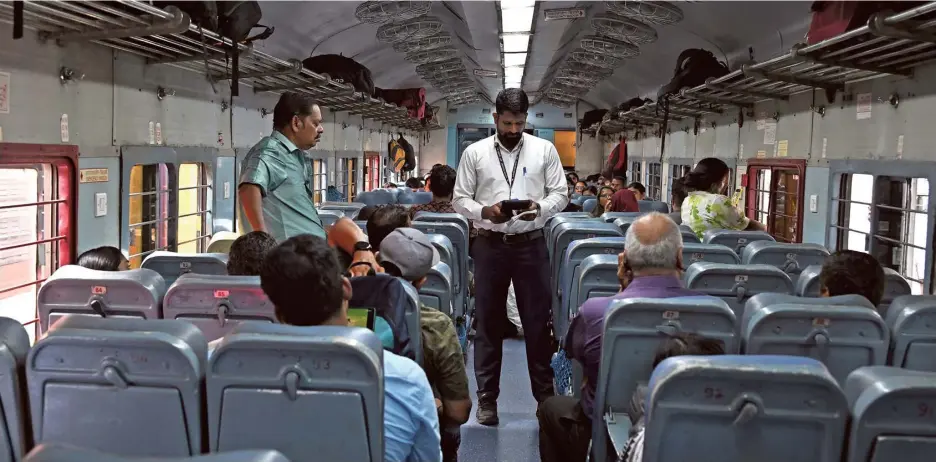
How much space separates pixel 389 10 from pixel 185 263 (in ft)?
19.2

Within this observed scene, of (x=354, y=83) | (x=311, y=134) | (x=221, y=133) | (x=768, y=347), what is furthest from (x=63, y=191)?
(x=354, y=83)

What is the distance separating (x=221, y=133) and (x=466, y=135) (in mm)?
19751

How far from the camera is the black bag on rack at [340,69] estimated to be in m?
11.9

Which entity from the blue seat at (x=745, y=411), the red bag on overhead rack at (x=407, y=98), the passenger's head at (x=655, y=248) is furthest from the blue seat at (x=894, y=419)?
the red bag on overhead rack at (x=407, y=98)

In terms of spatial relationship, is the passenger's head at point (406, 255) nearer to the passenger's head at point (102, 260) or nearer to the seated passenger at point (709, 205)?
the passenger's head at point (102, 260)

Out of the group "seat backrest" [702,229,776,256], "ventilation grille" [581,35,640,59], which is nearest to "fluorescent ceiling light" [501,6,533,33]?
"ventilation grille" [581,35,640,59]

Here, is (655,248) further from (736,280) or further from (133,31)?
(133,31)

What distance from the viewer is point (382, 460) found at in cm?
228

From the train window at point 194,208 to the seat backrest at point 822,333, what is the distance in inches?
259

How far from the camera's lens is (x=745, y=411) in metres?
2.13

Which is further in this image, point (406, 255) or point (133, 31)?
point (133, 31)

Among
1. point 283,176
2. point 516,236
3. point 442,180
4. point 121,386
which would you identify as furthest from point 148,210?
point 121,386

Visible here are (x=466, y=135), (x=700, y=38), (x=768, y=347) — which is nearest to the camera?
(x=768, y=347)

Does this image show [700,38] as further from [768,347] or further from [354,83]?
[768,347]
